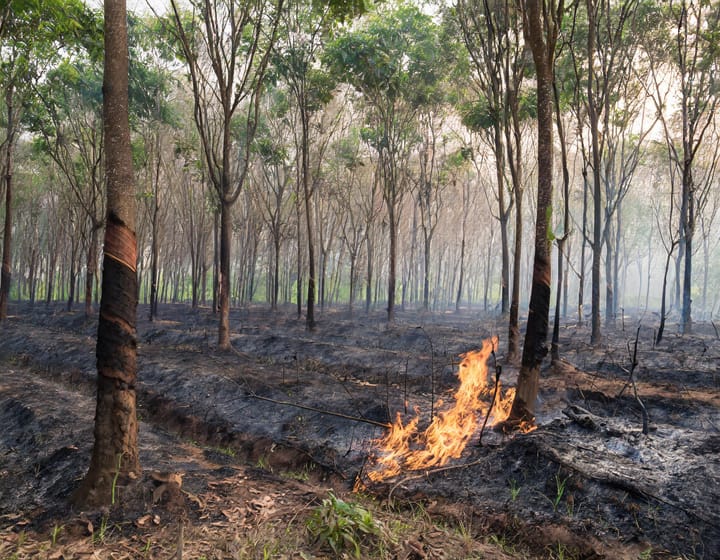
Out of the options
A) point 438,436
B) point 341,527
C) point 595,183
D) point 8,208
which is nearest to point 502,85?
point 595,183

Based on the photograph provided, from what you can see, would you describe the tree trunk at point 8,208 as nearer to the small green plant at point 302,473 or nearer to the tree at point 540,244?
the small green plant at point 302,473

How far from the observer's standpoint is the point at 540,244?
20.4 feet

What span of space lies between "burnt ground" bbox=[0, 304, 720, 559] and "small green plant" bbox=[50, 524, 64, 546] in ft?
0.10

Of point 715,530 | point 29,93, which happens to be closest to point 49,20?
point 29,93

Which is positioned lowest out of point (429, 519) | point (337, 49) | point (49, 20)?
point (429, 519)

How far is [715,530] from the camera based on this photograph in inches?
164

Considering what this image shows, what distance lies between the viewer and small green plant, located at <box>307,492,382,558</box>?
3.63 metres

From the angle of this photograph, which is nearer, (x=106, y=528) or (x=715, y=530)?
(x=106, y=528)

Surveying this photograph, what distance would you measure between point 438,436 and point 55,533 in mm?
4572

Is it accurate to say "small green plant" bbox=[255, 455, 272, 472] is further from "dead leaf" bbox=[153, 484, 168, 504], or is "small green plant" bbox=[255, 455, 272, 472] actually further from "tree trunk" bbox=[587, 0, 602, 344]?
"tree trunk" bbox=[587, 0, 602, 344]

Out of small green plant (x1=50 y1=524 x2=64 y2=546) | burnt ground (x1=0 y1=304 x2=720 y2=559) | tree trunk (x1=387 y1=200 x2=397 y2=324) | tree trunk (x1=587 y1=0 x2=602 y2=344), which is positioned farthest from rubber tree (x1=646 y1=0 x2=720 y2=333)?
small green plant (x1=50 y1=524 x2=64 y2=546)

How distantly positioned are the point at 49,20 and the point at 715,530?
14625 mm

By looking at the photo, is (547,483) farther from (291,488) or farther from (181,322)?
(181,322)

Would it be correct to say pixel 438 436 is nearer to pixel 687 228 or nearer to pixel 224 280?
pixel 224 280
